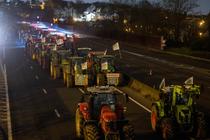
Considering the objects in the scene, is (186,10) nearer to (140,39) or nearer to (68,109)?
(140,39)

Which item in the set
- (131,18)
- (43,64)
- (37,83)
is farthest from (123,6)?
(37,83)

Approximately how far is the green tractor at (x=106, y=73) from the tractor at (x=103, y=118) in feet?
47.3

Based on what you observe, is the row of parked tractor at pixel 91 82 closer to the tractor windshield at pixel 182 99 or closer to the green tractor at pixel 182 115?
the green tractor at pixel 182 115

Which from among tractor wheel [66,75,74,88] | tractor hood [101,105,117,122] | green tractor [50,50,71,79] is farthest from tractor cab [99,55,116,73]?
tractor hood [101,105,117,122]

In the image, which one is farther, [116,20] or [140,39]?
[116,20]

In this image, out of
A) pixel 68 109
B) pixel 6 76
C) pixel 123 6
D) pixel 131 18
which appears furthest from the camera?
pixel 123 6

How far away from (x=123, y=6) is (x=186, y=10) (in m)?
34.4

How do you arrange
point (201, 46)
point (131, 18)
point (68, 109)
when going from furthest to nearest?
1. point (131, 18)
2. point (201, 46)
3. point (68, 109)

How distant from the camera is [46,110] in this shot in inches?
1011

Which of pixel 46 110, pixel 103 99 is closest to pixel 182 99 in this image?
pixel 103 99

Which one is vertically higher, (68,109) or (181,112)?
(181,112)

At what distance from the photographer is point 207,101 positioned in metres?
28.1

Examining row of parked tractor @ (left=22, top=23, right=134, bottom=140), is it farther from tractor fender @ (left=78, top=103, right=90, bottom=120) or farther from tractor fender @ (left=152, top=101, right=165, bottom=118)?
tractor fender @ (left=152, top=101, right=165, bottom=118)

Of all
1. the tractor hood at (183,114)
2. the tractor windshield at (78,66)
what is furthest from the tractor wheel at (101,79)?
the tractor hood at (183,114)
